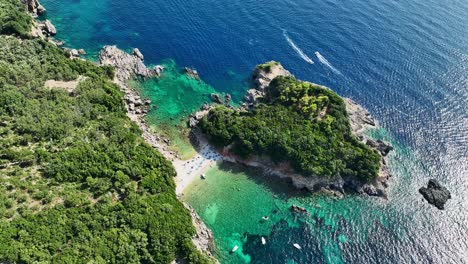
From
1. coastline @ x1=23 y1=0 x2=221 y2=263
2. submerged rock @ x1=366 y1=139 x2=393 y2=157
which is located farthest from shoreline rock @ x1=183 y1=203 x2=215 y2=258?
submerged rock @ x1=366 y1=139 x2=393 y2=157

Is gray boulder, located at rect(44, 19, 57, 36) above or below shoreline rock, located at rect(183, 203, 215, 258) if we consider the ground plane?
above

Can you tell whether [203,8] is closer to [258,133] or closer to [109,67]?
[109,67]

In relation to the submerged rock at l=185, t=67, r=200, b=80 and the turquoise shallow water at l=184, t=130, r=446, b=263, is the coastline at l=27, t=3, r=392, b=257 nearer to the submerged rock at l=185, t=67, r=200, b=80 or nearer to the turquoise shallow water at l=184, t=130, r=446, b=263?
the turquoise shallow water at l=184, t=130, r=446, b=263

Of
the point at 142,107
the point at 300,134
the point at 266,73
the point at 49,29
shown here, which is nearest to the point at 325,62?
the point at 266,73

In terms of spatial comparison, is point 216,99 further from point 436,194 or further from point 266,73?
point 436,194

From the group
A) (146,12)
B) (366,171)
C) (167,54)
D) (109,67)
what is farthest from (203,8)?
(366,171)

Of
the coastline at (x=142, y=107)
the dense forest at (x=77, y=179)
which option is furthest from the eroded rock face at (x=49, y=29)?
the dense forest at (x=77, y=179)

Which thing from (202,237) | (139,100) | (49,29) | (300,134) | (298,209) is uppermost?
(300,134)
